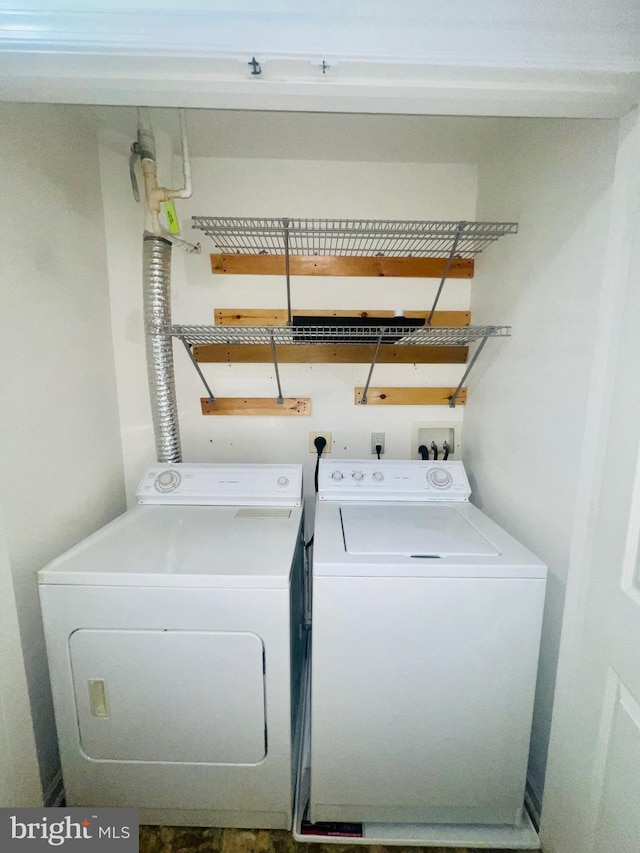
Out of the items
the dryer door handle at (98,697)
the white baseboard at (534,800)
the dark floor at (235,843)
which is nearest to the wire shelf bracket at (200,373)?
the dryer door handle at (98,697)

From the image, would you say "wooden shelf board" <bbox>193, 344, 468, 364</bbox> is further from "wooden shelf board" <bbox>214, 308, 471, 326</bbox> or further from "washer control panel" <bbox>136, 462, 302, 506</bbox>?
"washer control panel" <bbox>136, 462, 302, 506</bbox>

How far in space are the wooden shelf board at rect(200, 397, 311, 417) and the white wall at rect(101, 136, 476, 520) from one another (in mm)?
31

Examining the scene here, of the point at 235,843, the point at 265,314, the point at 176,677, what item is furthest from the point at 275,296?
the point at 235,843

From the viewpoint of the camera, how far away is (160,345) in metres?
1.57

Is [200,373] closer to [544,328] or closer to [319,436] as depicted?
[319,436]

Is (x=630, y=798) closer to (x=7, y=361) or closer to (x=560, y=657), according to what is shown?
(x=560, y=657)

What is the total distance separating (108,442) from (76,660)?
971mm

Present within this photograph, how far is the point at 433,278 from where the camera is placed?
1.78 m

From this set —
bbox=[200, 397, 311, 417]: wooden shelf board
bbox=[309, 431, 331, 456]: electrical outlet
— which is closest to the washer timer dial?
bbox=[200, 397, 311, 417]: wooden shelf board

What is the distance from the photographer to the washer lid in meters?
1.10

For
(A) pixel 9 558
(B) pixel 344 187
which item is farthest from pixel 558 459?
(A) pixel 9 558

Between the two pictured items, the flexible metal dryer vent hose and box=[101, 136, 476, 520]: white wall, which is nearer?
the flexible metal dryer vent hose

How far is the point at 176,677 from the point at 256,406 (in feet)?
3.94

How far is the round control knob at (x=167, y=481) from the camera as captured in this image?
1.58 metres
